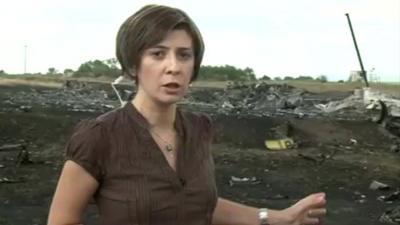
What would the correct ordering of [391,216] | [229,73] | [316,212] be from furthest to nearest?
[229,73] → [391,216] → [316,212]

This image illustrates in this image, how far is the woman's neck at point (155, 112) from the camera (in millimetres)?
2396

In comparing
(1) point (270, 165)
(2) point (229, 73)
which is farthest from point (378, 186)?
(2) point (229, 73)

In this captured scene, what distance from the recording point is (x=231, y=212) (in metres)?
2.69

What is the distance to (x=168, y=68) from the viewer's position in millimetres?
2332

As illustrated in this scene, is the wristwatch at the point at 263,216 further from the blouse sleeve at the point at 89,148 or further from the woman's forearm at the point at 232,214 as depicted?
the blouse sleeve at the point at 89,148

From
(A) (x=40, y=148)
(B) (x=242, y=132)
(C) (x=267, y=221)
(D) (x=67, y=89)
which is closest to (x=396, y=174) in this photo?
(B) (x=242, y=132)

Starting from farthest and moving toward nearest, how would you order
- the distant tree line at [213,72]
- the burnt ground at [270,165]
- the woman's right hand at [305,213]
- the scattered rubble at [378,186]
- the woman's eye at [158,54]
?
the distant tree line at [213,72] < the scattered rubble at [378,186] < the burnt ground at [270,165] < the woman's right hand at [305,213] < the woman's eye at [158,54]

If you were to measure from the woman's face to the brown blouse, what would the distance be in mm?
102

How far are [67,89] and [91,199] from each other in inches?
2013

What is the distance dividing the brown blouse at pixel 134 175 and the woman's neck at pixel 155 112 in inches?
0.8

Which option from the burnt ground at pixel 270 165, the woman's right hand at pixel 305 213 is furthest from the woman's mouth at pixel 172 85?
the burnt ground at pixel 270 165

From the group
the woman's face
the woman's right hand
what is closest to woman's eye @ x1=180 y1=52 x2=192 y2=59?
the woman's face

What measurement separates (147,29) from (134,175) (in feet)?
1.47

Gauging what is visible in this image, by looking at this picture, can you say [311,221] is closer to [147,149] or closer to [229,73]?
[147,149]
